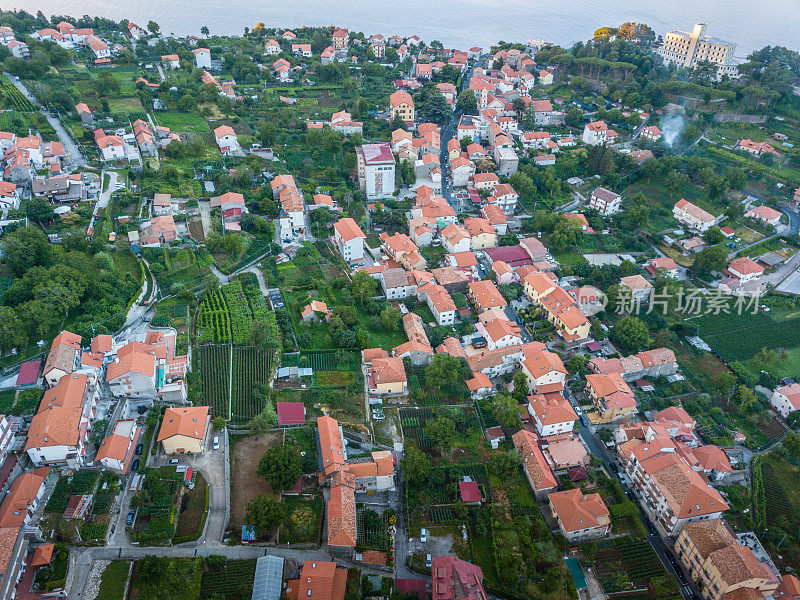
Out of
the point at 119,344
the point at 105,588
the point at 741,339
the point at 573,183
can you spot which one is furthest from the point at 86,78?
the point at 741,339

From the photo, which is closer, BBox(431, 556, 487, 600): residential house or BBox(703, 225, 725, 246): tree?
BBox(431, 556, 487, 600): residential house

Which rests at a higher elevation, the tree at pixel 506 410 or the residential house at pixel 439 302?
the residential house at pixel 439 302

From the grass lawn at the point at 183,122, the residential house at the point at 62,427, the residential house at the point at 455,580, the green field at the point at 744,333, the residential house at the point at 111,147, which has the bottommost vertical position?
the green field at the point at 744,333

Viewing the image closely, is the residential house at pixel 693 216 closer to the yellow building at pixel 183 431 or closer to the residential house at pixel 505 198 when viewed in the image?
the residential house at pixel 505 198

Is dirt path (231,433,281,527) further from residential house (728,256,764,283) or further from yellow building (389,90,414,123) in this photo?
yellow building (389,90,414,123)

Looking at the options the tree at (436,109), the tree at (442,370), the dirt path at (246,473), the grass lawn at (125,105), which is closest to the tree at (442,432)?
the tree at (442,370)

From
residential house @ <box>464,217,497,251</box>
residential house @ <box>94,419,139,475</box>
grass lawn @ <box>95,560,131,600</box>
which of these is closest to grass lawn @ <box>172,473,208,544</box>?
grass lawn @ <box>95,560,131,600</box>
